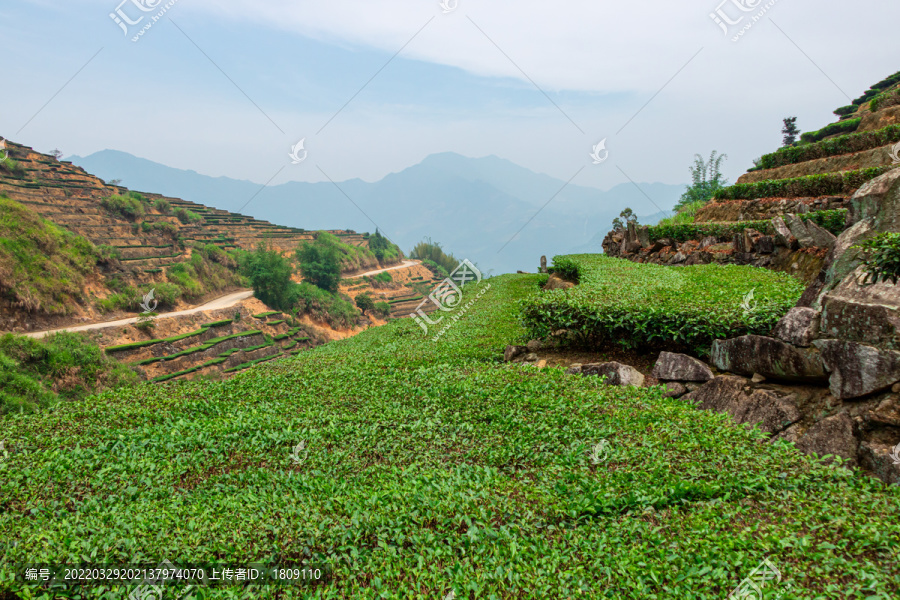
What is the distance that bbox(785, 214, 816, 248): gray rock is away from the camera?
942 cm

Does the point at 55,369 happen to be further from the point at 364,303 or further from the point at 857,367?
the point at 364,303

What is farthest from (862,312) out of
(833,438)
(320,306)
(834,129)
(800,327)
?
(320,306)

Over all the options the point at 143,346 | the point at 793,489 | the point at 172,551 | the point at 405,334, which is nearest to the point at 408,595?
the point at 172,551

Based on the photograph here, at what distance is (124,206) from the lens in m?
56.9

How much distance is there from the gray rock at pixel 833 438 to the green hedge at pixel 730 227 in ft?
20.2

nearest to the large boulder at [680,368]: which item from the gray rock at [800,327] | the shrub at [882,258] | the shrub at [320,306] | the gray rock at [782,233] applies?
the gray rock at [800,327]

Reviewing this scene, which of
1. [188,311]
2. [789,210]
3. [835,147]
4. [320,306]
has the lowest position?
[188,311]

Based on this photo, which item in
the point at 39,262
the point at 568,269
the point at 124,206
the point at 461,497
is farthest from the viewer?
the point at 124,206

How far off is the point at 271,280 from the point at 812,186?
5555 cm

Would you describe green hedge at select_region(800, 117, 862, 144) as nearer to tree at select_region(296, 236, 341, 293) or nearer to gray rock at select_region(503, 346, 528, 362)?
gray rock at select_region(503, 346, 528, 362)

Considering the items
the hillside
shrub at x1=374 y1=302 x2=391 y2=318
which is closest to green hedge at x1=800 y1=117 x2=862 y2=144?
the hillside

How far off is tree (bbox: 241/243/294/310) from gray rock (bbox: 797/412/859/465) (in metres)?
59.2

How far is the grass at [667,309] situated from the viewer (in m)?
6.07

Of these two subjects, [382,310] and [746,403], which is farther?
[382,310]
